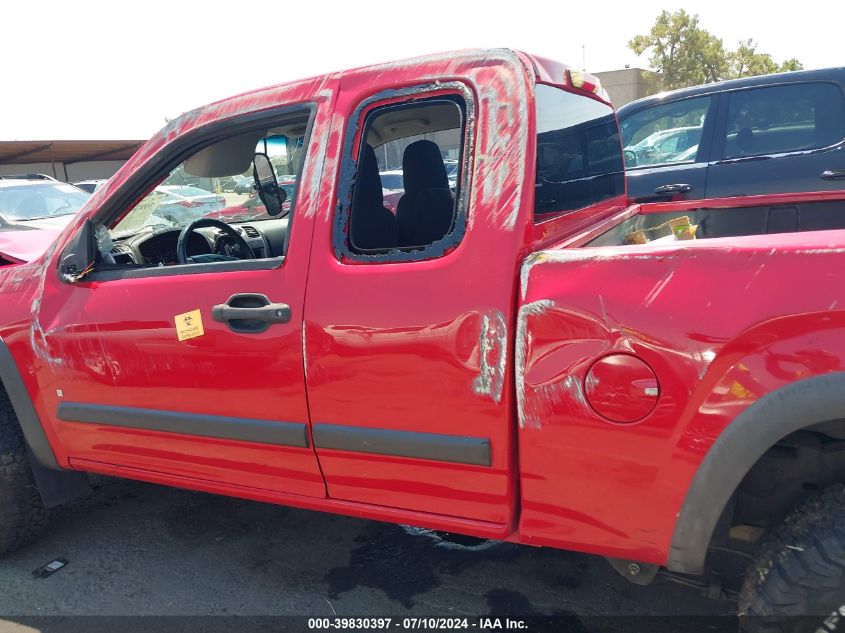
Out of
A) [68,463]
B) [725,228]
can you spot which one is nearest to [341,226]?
[68,463]

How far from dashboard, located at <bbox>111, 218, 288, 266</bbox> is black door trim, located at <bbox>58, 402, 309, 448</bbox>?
2.10 feet

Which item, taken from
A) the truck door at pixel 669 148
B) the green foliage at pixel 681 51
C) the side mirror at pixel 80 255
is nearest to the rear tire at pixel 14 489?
the side mirror at pixel 80 255

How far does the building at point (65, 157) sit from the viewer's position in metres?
21.6

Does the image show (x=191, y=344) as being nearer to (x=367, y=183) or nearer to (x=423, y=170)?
(x=367, y=183)

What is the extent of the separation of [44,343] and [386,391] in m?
1.51

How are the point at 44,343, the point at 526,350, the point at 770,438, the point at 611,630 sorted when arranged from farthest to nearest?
the point at 44,343
the point at 611,630
the point at 526,350
the point at 770,438

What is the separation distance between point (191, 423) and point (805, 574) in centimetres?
194

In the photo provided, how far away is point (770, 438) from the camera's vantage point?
4.94ft

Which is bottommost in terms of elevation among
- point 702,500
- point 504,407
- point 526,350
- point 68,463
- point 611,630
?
point 611,630

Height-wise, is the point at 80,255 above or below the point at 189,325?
above

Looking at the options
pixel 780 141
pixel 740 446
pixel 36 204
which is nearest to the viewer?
pixel 740 446

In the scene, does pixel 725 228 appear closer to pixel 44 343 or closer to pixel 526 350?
pixel 526 350

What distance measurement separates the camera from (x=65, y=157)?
81.1 ft


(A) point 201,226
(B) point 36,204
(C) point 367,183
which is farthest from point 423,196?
(B) point 36,204
